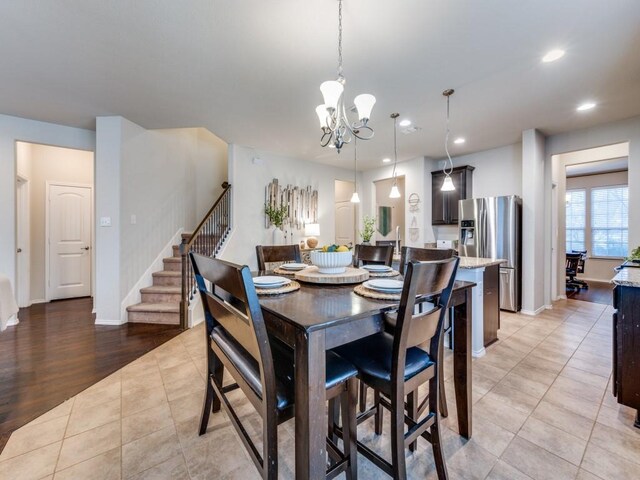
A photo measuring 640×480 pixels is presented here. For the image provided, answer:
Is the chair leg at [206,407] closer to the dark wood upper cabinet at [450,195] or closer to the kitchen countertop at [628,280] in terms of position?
the kitchen countertop at [628,280]

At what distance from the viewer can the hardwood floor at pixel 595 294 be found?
467cm

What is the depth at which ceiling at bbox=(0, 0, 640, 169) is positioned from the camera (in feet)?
5.97

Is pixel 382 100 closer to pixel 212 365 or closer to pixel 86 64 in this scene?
pixel 86 64

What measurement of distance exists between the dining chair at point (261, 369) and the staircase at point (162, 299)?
2522 mm

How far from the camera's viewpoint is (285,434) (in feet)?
5.35

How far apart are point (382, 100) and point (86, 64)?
2.77 meters

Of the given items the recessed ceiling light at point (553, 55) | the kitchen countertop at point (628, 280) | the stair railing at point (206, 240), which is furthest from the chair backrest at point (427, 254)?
the stair railing at point (206, 240)

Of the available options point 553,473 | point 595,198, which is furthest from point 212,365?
point 595,198

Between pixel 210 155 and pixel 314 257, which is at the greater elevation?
pixel 210 155

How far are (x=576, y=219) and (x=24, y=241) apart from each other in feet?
36.7

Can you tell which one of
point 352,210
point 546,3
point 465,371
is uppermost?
point 546,3

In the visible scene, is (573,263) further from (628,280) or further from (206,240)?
(206,240)

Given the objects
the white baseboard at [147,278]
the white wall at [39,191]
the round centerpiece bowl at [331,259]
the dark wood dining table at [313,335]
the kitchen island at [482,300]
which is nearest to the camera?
the dark wood dining table at [313,335]

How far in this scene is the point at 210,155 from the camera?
557 cm
